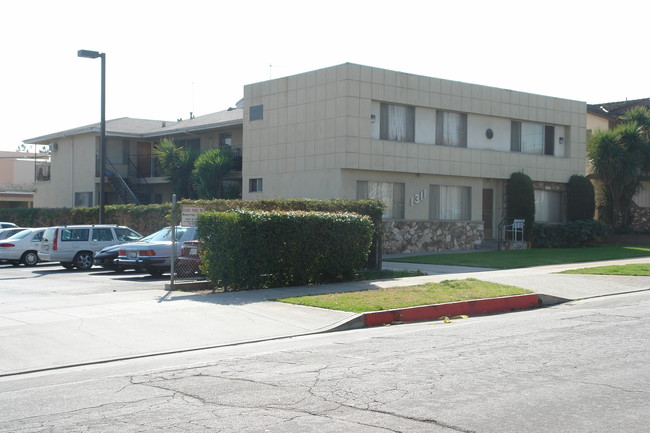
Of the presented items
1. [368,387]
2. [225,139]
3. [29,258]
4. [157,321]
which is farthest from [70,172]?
[368,387]

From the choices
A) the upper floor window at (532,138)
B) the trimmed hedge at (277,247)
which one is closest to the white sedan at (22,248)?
the trimmed hedge at (277,247)

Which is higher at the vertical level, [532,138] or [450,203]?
[532,138]

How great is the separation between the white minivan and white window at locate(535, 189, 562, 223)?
19.9 meters

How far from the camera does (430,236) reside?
31.8 meters

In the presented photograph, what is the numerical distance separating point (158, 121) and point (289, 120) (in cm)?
1990

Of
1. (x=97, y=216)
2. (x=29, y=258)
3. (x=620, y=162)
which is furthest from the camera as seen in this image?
(x=97, y=216)

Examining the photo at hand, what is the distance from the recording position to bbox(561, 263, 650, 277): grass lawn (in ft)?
70.4

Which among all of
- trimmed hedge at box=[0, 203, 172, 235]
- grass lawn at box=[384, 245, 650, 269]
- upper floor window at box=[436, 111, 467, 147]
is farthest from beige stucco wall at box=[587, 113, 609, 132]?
trimmed hedge at box=[0, 203, 172, 235]

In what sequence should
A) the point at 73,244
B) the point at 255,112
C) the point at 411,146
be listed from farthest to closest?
the point at 255,112, the point at 411,146, the point at 73,244

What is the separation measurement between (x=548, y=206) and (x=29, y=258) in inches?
917

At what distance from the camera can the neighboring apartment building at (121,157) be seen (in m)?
41.8

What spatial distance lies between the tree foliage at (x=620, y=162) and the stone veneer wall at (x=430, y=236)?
309 inches

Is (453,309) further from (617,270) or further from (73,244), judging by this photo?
(73,244)

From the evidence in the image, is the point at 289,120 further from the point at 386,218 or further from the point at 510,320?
the point at 510,320
